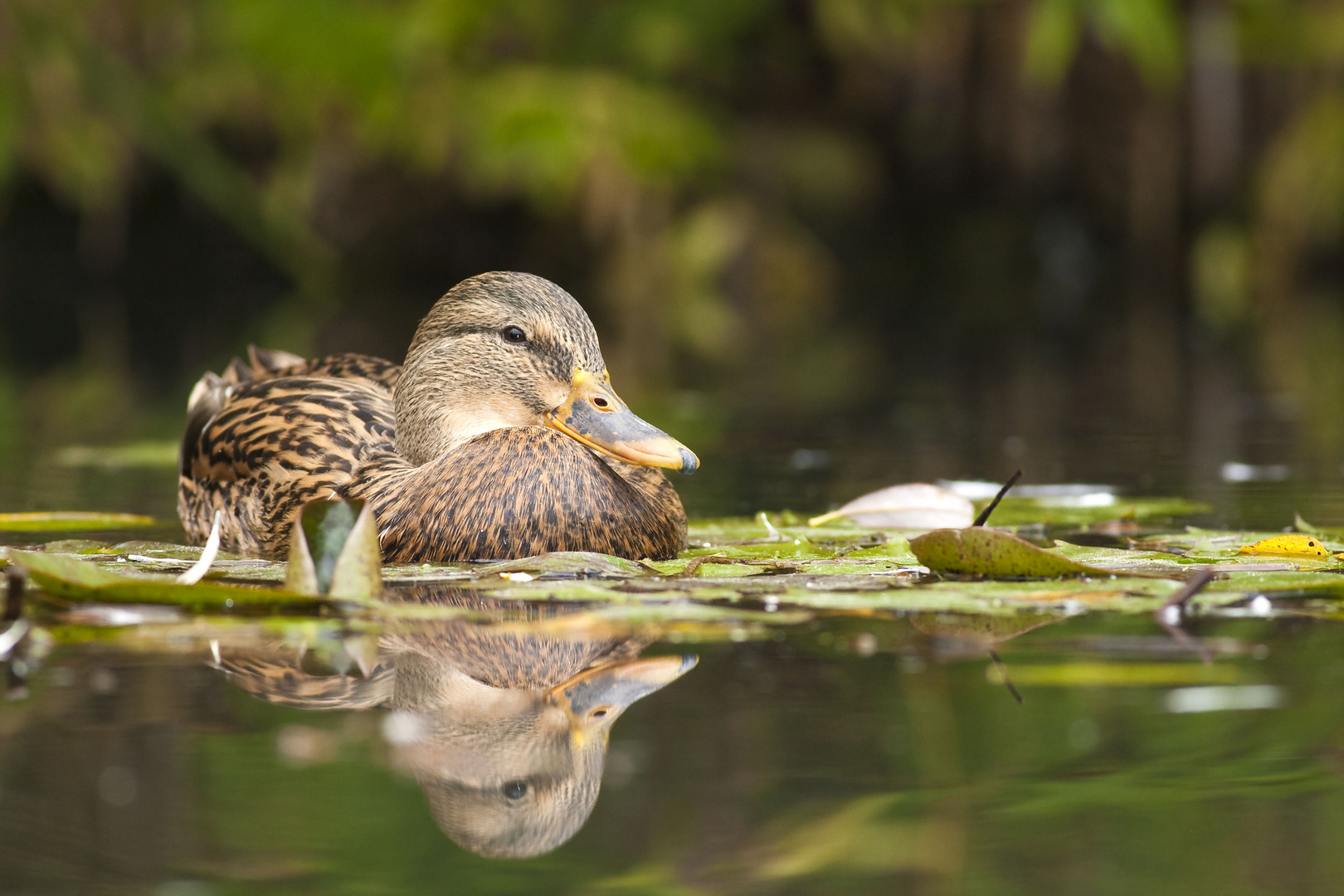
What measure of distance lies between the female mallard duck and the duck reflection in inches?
18.7

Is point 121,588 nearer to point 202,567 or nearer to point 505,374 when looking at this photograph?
point 202,567

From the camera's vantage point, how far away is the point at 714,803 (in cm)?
181

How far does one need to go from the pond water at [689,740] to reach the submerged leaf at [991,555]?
65 millimetres

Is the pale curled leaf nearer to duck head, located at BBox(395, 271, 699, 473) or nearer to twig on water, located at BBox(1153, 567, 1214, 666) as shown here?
duck head, located at BBox(395, 271, 699, 473)

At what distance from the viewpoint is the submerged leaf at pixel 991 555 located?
2908 millimetres

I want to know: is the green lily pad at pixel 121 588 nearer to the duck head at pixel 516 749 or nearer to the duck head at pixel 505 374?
the duck head at pixel 516 749

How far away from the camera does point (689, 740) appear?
6.68ft

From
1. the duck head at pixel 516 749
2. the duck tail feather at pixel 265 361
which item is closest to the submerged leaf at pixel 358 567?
the duck head at pixel 516 749

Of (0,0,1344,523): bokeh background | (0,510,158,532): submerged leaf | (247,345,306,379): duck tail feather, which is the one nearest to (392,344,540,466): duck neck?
(0,510,158,532): submerged leaf

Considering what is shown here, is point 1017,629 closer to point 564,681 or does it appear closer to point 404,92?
point 564,681

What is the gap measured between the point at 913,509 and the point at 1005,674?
1504 mm

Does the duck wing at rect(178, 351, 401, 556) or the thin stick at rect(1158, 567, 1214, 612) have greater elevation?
the duck wing at rect(178, 351, 401, 556)

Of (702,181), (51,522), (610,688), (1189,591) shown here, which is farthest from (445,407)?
(702,181)

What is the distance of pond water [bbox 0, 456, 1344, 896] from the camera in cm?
165
